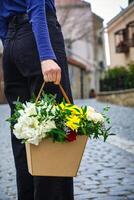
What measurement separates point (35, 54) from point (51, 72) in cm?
26

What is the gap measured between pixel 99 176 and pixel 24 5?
2620 millimetres

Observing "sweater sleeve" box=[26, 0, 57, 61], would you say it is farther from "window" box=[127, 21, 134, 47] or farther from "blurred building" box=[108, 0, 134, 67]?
"window" box=[127, 21, 134, 47]

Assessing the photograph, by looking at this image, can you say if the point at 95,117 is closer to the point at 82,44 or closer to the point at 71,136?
the point at 71,136

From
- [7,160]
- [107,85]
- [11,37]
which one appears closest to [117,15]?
[107,85]

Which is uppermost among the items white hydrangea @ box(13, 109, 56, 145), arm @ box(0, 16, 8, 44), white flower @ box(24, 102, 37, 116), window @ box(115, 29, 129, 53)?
window @ box(115, 29, 129, 53)

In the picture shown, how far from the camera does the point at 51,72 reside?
2594 millimetres

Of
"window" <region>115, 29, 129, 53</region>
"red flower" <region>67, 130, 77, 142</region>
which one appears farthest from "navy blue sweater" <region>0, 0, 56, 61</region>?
"window" <region>115, 29, 129, 53</region>

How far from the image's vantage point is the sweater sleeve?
104 inches

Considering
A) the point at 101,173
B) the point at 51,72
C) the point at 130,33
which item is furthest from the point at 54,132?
the point at 130,33

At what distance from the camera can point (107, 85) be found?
28.3 meters

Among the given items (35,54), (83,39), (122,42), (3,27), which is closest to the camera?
(35,54)

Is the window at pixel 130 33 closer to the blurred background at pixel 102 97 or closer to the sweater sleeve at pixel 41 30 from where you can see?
the blurred background at pixel 102 97

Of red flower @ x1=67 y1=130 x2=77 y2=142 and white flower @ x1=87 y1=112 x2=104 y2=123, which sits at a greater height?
white flower @ x1=87 y1=112 x2=104 y2=123

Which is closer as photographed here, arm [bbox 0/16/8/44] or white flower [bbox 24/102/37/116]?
white flower [bbox 24/102/37/116]
